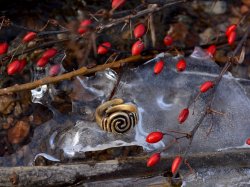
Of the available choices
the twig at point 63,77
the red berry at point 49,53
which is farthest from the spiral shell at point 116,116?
the red berry at point 49,53

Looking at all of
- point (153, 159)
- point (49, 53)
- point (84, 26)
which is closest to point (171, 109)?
point (153, 159)

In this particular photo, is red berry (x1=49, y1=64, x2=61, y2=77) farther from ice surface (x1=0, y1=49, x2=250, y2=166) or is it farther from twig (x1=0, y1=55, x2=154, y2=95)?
ice surface (x1=0, y1=49, x2=250, y2=166)

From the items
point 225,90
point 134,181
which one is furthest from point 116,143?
point 225,90

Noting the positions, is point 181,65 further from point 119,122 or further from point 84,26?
point 84,26

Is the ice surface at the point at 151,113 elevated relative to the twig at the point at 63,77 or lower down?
lower down

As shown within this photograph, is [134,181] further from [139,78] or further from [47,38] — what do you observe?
[47,38]

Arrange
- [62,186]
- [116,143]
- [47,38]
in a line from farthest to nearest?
1. [47,38]
2. [116,143]
3. [62,186]

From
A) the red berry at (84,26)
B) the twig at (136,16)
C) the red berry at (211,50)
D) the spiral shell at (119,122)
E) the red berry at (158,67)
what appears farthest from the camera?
the red berry at (211,50)

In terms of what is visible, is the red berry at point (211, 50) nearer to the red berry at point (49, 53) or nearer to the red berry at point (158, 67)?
the red berry at point (158, 67)
